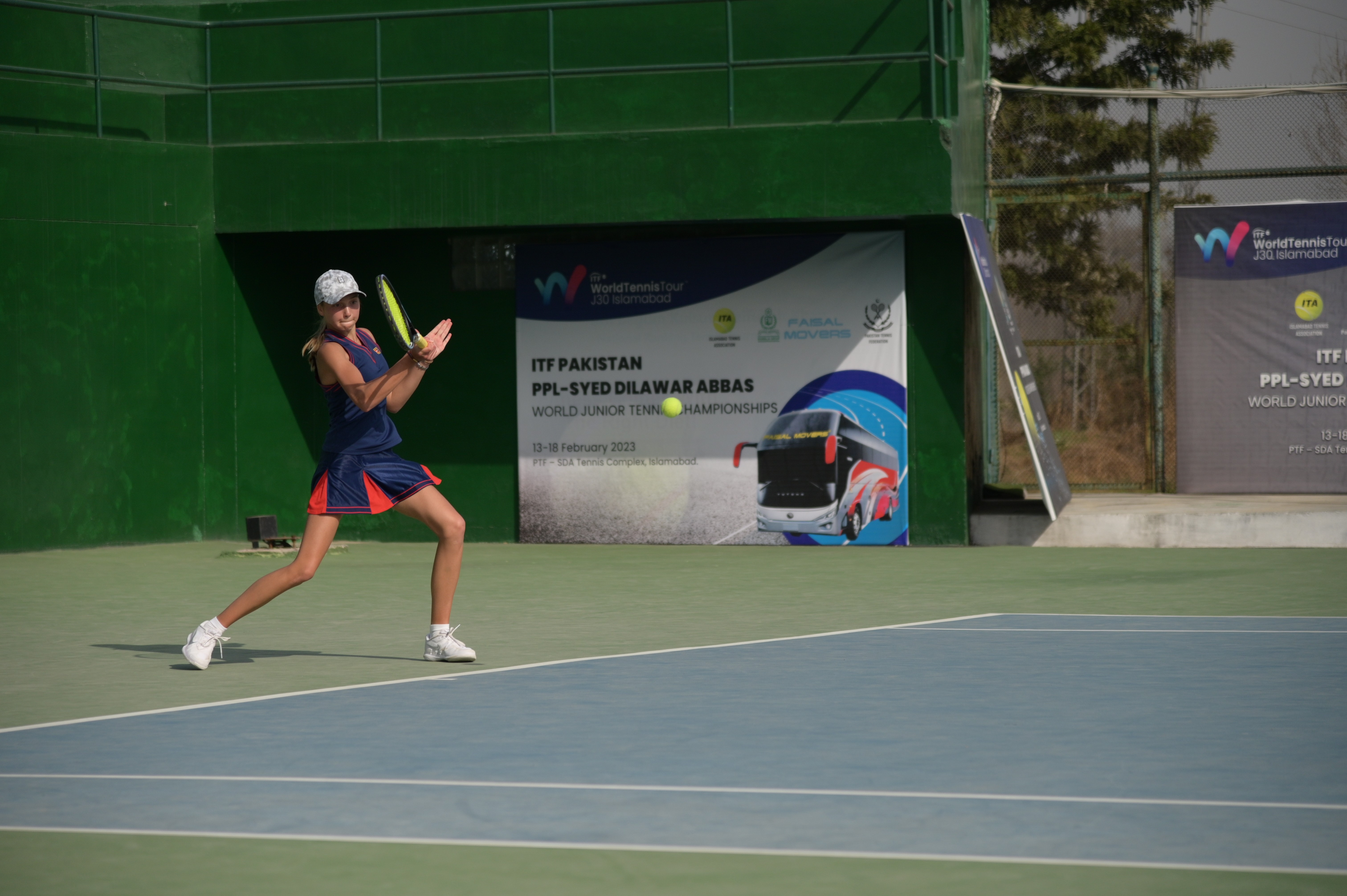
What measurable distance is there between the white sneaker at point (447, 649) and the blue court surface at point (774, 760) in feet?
0.90

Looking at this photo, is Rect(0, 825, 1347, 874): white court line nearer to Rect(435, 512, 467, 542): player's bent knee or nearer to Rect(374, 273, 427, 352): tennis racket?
Rect(435, 512, 467, 542): player's bent knee

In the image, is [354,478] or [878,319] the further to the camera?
[878,319]

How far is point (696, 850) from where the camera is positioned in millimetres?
4898

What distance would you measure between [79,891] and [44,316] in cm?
1190

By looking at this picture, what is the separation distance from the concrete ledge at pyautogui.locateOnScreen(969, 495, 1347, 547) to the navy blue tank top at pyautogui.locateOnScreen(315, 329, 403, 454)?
26.9 feet

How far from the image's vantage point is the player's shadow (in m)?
8.88

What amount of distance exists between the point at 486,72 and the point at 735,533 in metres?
4.99

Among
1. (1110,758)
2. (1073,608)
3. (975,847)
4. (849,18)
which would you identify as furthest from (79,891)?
(849,18)

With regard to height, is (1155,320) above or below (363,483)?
above

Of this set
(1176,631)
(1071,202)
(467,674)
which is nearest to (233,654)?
(467,674)

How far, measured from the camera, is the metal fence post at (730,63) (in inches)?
605

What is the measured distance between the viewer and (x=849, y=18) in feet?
52.4

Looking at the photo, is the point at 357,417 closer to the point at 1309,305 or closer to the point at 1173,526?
the point at 1173,526

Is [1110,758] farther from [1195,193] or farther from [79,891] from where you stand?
[1195,193]
